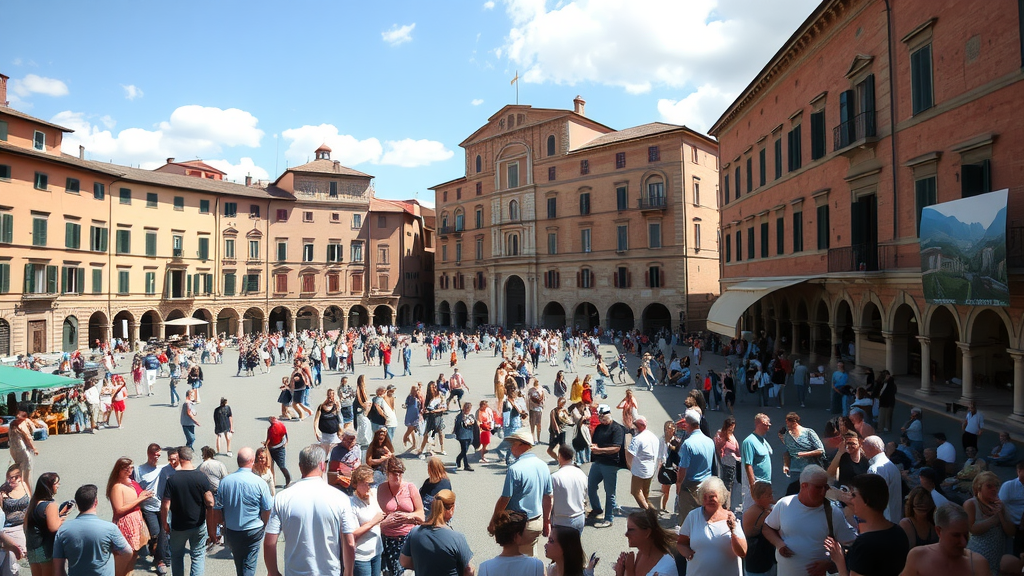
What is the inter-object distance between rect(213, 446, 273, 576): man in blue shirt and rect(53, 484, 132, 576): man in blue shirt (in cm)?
94

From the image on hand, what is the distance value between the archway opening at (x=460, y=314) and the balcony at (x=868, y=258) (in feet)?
118

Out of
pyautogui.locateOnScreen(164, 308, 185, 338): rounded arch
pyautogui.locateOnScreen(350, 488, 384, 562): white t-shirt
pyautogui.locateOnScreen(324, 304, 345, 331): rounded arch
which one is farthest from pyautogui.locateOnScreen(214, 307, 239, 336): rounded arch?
pyautogui.locateOnScreen(350, 488, 384, 562): white t-shirt

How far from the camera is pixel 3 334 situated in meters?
29.3

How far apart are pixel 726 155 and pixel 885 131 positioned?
1446 centimetres

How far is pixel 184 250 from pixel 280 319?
1046 centimetres

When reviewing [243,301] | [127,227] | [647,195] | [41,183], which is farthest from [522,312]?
[41,183]

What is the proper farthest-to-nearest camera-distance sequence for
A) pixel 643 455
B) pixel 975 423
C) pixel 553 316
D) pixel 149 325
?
pixel 553 316
pixel 149 325
pixel 975 423
pixel 643 455

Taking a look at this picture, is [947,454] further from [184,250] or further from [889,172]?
[184,250]

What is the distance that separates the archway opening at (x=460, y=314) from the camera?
167 ft

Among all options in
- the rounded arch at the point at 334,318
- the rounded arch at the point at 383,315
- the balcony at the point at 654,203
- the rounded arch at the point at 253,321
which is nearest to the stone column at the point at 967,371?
the balcony at the point at 654,203

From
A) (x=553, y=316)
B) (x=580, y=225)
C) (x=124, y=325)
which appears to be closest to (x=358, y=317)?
(x=553, y=316)

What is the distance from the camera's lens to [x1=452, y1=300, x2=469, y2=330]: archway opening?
50844 mm

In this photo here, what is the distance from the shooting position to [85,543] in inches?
179

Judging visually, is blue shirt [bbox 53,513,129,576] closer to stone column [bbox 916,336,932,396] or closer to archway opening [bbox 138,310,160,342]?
stone column [bbox 916,336,932,396]
